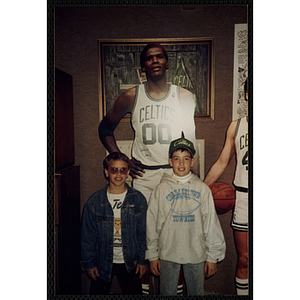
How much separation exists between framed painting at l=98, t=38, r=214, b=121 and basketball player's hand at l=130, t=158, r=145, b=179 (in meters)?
0.51

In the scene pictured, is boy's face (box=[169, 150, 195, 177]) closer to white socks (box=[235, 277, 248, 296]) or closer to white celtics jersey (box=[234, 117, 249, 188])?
white celtics jersey (box=[234, 117, 249, 188])

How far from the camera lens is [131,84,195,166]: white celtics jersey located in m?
2.09

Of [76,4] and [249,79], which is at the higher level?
[76,4]

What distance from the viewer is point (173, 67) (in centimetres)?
209

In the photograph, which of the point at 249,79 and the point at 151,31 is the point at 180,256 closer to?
the point at 249,79

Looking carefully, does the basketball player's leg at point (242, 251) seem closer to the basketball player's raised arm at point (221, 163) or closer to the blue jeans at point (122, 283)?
the basketball player's raised arm at point (221, 163)

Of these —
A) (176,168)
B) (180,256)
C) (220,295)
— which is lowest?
(220,295)

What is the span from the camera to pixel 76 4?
6.88 ft

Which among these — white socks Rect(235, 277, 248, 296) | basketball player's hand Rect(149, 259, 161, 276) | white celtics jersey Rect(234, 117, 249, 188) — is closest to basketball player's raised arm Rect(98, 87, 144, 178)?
basketball player's hand Rect(149, 259, 161, 276)

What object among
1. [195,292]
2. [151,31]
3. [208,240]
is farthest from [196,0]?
[195,292]

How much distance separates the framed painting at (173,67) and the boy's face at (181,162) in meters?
0.32

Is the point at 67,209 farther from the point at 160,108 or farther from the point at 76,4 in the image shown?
the point at 76,4

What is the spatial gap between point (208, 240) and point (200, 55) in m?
1.44

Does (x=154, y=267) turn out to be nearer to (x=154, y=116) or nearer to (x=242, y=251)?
(x=242, y=251)
